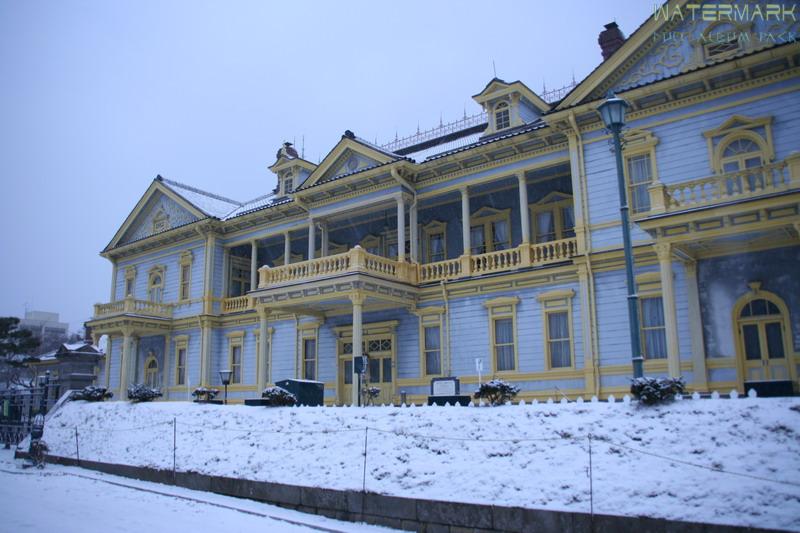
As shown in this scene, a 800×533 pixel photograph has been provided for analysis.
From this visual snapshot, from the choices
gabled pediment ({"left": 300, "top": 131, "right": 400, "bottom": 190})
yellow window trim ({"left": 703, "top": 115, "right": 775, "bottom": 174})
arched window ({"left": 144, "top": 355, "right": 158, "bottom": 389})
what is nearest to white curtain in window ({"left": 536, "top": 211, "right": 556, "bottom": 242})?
yellow window trim ({"left": 703, "top": 115, "right": 775, "bottom": 174})

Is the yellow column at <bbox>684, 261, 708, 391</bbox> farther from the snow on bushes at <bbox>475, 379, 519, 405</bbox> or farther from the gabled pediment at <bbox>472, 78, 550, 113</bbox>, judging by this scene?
the gabled pediment at <bbox>472, 78, 550, 113</bbox>

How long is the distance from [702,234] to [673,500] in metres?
8.00

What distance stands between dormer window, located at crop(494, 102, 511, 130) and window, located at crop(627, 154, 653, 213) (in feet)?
19.4

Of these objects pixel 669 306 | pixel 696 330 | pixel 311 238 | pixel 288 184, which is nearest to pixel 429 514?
pixel 669 306

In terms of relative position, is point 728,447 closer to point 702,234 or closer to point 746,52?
point 702,234

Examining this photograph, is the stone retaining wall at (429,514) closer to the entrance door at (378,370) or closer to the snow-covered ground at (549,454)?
the snow-covered ground at (549,454)

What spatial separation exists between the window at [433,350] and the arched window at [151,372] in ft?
56.1

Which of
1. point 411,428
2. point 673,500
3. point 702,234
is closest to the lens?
point 673,500

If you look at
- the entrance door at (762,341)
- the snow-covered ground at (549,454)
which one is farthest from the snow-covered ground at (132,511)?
the entrance door at (762,341)

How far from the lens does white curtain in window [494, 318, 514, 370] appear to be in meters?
21.0

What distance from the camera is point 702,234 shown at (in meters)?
14.6

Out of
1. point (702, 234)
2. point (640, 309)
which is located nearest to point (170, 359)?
point (640, 309)

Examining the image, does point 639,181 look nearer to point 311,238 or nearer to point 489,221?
point 489,221

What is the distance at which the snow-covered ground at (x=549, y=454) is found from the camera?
27.6 feet
